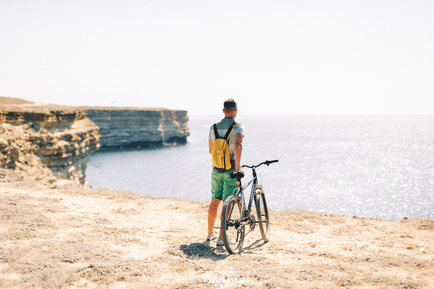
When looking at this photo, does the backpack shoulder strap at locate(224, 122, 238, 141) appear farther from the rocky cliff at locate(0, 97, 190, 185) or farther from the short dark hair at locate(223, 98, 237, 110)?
the rocky cliff at locate(0, 97, 190, 185)

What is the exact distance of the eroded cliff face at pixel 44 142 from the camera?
52.5 ft

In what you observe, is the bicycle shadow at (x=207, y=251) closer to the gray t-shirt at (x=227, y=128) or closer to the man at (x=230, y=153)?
the man at (x=230, y=153)

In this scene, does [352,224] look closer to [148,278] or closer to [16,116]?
[148,278]

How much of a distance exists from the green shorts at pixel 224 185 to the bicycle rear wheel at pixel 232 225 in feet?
0.79

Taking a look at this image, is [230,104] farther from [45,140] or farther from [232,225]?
[45,140]

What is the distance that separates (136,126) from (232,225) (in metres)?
79.3

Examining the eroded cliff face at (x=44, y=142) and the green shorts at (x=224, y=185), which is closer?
the green shorts at (x=224, y=185)

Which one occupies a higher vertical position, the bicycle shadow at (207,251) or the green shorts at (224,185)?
the green shorts at (224,185)

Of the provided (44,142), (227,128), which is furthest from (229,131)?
(44,142)

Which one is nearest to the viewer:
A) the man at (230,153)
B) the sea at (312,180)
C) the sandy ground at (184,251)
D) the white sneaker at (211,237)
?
the sandy ground at (184,251)

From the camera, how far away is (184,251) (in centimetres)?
470

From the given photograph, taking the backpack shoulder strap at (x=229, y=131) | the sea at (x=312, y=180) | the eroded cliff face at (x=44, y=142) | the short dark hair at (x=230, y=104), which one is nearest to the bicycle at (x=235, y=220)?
the backpack shoulder strap at (x=229, y=131)

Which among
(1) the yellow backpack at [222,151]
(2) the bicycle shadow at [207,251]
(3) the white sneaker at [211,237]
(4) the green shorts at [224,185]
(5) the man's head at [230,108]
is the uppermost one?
(5) the man's head at [230,108]

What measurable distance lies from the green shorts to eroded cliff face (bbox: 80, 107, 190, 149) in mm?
77007
